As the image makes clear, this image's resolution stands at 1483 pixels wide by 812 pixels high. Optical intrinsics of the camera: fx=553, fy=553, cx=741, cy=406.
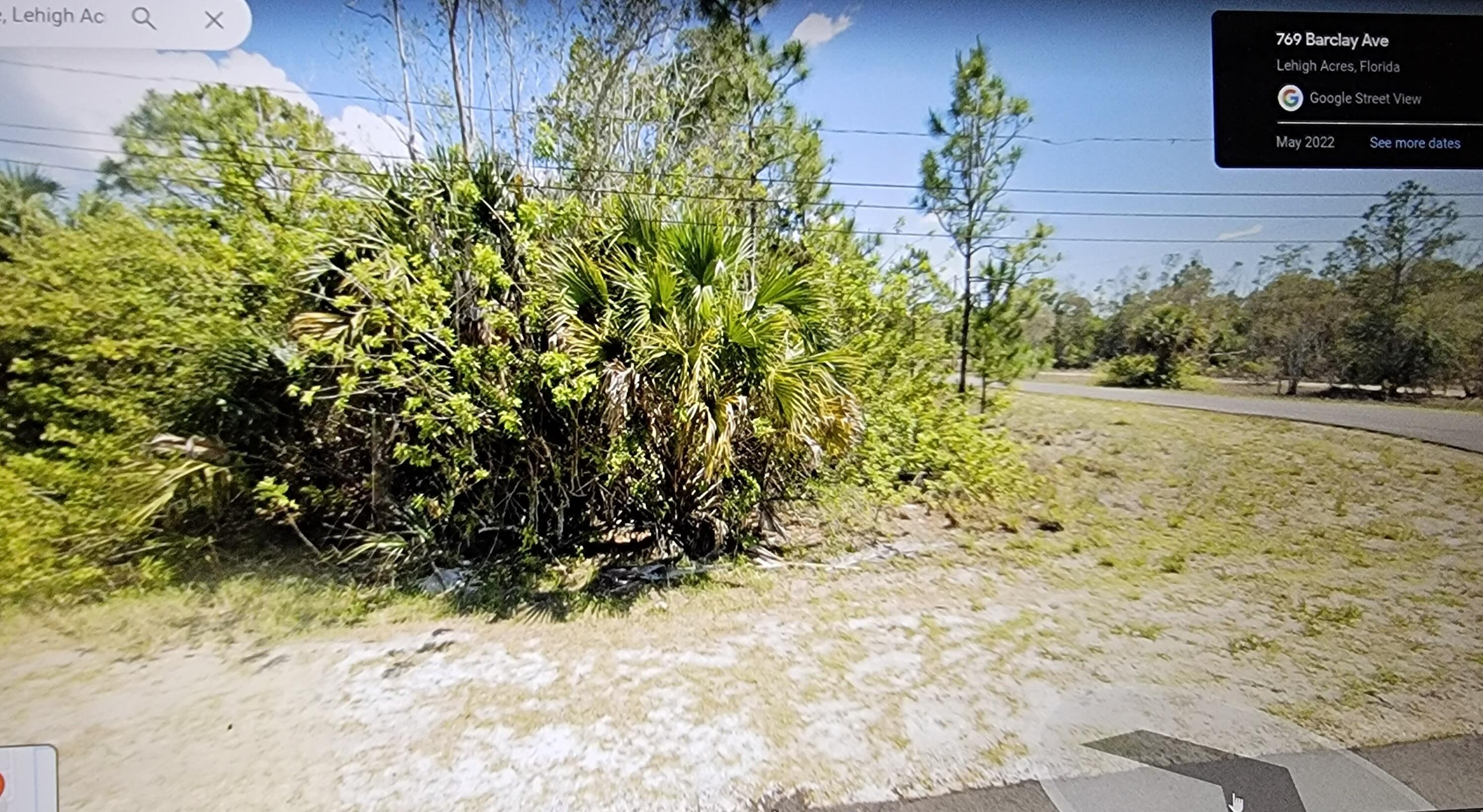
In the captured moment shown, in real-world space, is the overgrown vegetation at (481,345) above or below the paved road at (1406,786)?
above

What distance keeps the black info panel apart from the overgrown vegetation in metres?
0.76

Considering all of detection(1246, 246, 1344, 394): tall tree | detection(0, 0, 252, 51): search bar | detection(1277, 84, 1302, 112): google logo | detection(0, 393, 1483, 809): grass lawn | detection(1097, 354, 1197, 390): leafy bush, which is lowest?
detection(0, 393, 1483, 809): grass lawn

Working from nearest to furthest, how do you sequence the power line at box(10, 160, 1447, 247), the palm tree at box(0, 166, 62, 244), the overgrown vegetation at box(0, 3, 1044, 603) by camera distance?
the palm tree at box(0, 166, 62, 244), the overgrown vegetation at box(0, 3, 1044, 603), the power line at box(10, 160, 1447, 247)

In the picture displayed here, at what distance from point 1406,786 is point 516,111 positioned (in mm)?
3621

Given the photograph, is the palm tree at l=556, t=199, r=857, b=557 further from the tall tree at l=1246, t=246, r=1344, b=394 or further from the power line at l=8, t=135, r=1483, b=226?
the tall tree at l=1246, t=246, r=1344, b=394

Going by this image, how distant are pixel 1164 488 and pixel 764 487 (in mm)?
1483

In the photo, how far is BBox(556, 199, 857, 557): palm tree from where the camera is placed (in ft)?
6.61

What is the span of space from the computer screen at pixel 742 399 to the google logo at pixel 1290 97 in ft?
0.06

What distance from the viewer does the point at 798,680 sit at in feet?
5.90

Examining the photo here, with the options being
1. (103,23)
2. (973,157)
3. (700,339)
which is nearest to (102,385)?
(103,23)

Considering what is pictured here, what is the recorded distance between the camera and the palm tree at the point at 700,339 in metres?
2.01

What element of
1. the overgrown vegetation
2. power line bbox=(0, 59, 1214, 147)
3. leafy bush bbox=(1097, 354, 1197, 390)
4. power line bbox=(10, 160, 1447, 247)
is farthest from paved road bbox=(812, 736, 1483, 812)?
power line bbox=(0, 59, 1214, 147)

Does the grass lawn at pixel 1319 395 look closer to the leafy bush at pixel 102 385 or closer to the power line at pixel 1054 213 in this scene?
the power line at pixel 1054 213

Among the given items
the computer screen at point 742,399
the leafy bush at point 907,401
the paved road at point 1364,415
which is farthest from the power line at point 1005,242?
the paved road at point 1364,415
